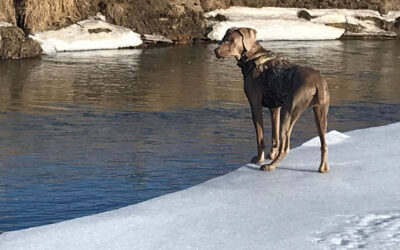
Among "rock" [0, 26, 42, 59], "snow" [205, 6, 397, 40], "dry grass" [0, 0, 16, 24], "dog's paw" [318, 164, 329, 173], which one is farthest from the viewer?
"snow" [205, 6, 397, 40]

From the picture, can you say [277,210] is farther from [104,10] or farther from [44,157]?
[104,10]

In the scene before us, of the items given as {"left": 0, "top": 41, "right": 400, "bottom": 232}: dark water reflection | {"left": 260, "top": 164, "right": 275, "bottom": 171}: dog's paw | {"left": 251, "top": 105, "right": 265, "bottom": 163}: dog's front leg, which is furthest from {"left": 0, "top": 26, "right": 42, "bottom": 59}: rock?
{"left": 260, "top": 164, "right": 275, "bottom": 171}: dog's paw

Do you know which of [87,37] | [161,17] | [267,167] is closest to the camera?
[267,167]

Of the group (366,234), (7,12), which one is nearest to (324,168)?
(366,234)

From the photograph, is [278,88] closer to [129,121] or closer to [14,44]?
[129,121]

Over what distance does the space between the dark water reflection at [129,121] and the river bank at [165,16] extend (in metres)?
1.75

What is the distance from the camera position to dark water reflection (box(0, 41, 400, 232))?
25.7 ft

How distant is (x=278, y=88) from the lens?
7242 millimetres

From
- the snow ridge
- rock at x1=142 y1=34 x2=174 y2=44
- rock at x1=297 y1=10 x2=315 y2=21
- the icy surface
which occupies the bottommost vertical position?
rock at x1=142 y1=34 x2=174 y2=44

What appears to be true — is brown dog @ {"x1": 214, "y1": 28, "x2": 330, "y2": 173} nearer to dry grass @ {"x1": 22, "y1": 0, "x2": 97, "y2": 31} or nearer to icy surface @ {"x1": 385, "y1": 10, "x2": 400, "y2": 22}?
dry grass @ {"x1": 22, "y1": 0, "x2": 97, "y2": 31}

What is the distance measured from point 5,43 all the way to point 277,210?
14.4 metres

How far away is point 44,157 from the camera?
9.27 meters

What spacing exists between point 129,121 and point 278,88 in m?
4.89

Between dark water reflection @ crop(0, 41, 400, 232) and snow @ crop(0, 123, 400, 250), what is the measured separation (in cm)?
127
